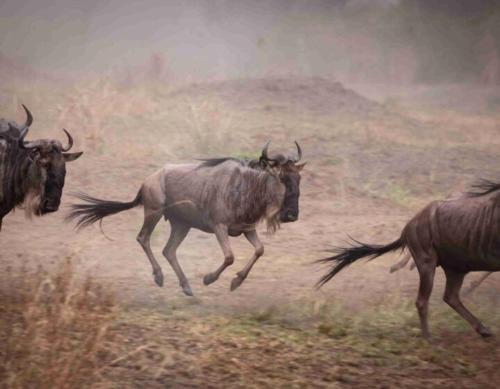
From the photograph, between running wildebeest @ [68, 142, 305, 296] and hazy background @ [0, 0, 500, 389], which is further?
running wildebeest @ [68, 142, 305, 296]

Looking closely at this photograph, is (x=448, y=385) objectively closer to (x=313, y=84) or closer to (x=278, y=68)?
(x=313, y=84)

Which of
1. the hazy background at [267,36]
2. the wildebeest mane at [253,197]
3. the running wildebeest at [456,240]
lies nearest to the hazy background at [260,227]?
the hazy background at [267,36]

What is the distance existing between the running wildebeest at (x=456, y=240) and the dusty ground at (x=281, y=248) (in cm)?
31

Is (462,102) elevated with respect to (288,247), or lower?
elevated

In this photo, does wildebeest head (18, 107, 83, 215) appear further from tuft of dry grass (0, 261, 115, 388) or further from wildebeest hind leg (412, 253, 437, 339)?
wildebeest hind leg (412, 253, 437, 339)

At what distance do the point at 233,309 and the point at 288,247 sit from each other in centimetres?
251

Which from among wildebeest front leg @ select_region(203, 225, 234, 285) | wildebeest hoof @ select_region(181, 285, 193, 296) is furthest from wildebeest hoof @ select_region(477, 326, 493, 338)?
wildebeest hoof @ select_region(181, 285, 193, 296)

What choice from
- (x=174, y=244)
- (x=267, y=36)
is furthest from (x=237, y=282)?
(x=267, y=36)

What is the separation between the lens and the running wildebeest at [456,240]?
517cm

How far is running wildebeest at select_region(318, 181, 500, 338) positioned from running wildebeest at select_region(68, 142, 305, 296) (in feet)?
4.04

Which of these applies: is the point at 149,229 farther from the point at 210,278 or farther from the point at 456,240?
the point at 456,240

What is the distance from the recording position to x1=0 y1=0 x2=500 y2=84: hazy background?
3016cm

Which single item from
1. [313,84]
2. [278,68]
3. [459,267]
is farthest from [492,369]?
[278,68]

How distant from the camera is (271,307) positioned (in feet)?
19.0
